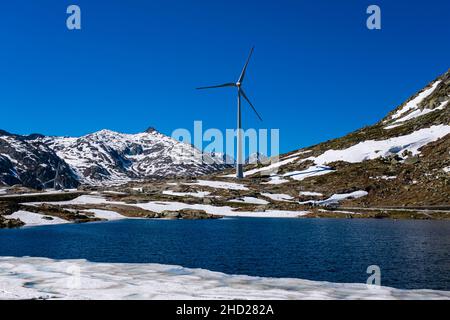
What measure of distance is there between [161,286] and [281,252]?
3109 cm

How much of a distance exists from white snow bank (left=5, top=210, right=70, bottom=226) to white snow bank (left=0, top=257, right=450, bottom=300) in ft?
251

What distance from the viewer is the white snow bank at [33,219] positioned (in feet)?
388

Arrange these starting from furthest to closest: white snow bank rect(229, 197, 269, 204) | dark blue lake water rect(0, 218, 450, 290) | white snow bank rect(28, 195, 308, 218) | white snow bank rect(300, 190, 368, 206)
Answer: white snow bank rect(229, 197, 269, 204) → white snow bank rect(300, 190, 368, 206) → white snow bank rect(28, 195, 308, 218) → dark blue lake water rect(0, 218, 450, 290)

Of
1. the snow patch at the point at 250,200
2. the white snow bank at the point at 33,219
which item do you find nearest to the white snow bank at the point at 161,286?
the white snow bank at the point at 33,219

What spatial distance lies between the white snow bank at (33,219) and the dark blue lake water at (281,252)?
25884mm

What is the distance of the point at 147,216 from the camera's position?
508 ft

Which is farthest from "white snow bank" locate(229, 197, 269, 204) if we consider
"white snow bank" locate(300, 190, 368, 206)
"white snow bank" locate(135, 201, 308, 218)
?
"white snow bank" locate(300, 190, 368, 206)

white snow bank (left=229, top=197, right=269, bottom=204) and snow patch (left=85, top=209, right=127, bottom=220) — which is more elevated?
white snow bank (left=229, top=197, right=269, bottom=204)

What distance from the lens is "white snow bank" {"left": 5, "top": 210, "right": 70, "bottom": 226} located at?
388 feet

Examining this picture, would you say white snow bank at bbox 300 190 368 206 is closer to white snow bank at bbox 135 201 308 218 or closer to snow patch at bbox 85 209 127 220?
white snow bank at bbox 135 201 308 218

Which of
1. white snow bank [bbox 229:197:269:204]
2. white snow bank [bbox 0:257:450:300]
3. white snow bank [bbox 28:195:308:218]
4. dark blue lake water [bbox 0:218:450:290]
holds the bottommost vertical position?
dark blue lake water [bbox 0:218:450:290]
